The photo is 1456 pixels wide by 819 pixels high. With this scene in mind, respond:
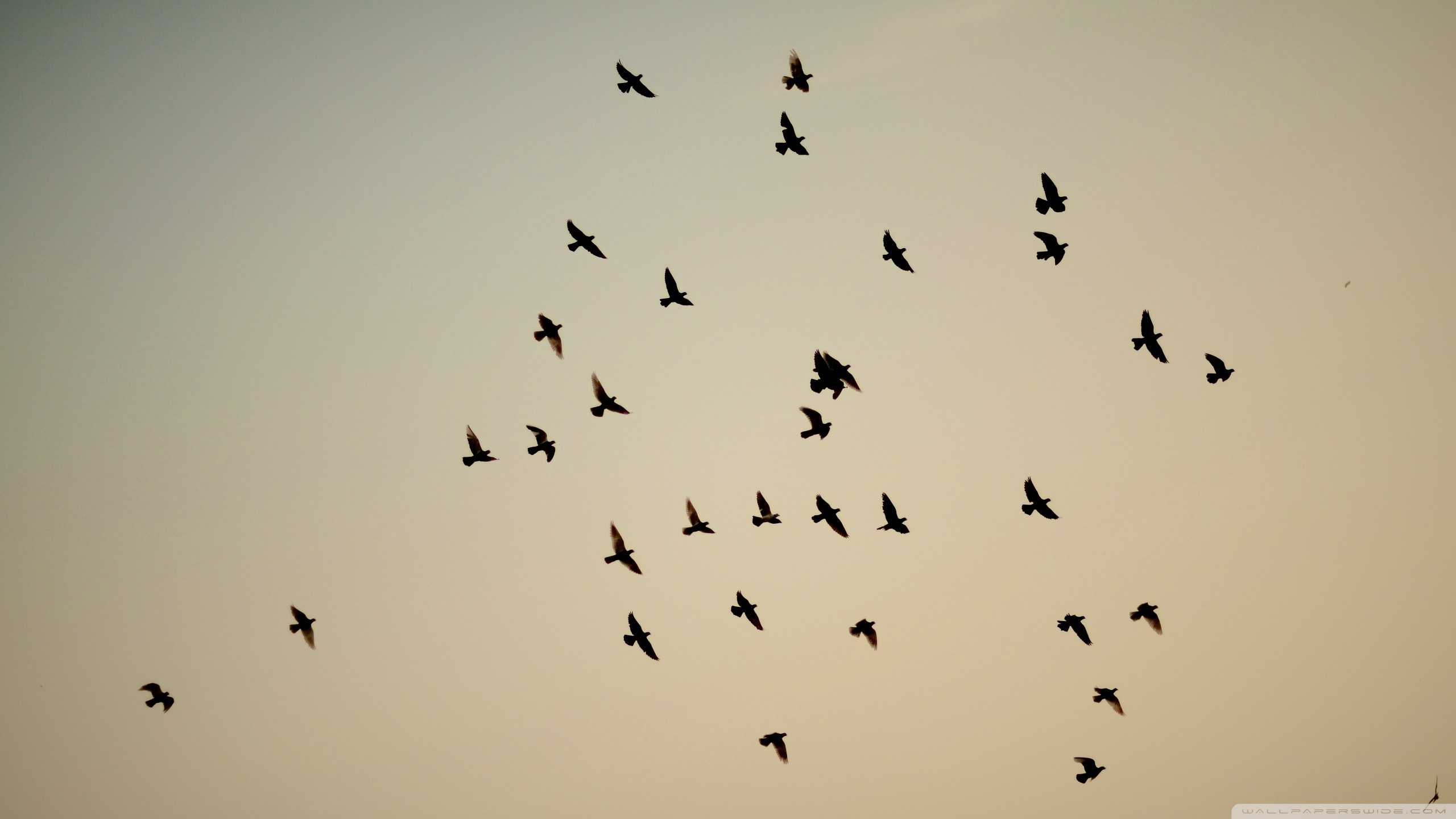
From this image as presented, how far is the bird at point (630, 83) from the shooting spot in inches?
983

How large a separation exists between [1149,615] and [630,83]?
19935mm

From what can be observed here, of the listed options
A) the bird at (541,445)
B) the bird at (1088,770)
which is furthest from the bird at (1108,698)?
the bird at (541,445)

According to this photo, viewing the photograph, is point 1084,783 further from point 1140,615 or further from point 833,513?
point 833,513

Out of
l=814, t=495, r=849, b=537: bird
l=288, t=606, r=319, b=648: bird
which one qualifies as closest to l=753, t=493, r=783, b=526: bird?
l=814, t=495, r=849, b=537: bird

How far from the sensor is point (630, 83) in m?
25.0

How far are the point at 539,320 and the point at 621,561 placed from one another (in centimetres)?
658

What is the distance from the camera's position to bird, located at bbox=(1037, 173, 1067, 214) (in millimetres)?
23969

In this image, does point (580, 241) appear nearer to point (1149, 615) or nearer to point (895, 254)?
point (895, 254)

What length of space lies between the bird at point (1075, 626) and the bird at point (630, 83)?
17684 millimetres

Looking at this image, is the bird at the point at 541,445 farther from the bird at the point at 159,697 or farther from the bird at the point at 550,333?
the bird at the point at 159,697

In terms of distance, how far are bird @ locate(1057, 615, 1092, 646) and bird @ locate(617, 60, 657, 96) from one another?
58.0ft

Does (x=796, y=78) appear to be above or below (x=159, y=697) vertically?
above

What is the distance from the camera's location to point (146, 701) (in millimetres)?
30188

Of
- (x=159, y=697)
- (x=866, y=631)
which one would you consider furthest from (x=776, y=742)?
(x=159, y=697)
